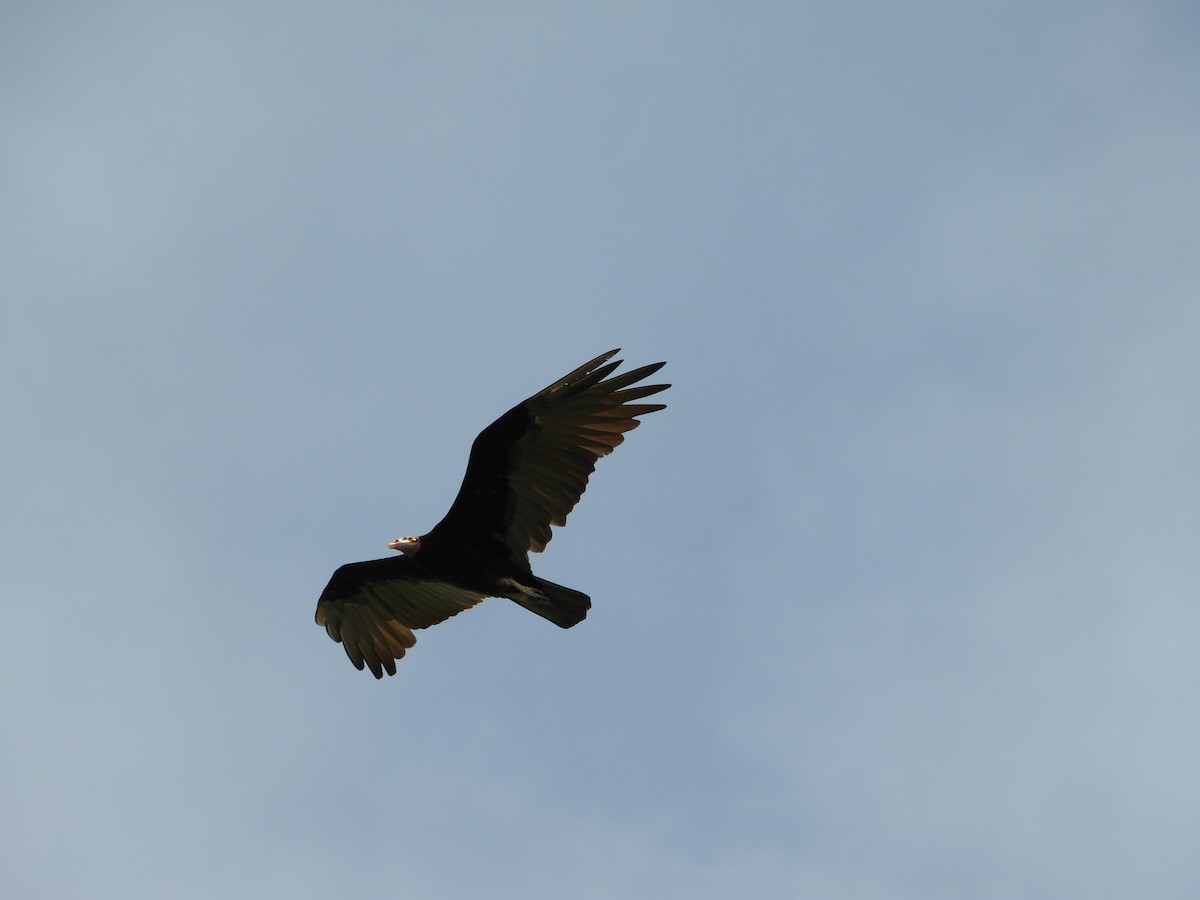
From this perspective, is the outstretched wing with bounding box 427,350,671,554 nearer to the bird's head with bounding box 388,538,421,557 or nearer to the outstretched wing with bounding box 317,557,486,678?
the bird's head with bounding box 388,538,421,557

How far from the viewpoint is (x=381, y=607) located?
13.1m

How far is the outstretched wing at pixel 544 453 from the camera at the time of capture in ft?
36.7

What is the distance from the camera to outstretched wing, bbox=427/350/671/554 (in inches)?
440

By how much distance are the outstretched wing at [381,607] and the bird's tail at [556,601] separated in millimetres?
1248

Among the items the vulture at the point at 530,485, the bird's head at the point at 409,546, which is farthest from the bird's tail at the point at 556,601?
the bird's head at the point at 409,546

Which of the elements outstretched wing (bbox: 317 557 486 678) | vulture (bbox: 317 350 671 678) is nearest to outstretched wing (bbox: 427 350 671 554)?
vulture (bbox: 317 350 671 678)

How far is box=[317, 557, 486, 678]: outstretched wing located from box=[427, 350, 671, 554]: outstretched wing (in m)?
1.44

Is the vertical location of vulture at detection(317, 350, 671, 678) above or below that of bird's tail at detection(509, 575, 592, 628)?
above

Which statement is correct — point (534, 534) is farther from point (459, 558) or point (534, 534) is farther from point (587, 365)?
point (587, 365)

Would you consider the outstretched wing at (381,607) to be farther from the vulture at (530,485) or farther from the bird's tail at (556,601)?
the bird's tail at (556,601)

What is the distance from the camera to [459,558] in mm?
11734

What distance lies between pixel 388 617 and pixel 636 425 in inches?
153

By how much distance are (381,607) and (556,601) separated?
2.59 meters

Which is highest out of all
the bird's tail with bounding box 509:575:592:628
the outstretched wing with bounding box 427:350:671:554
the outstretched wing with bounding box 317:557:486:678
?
the outstretched wing with bounding box 427:350:671:554
